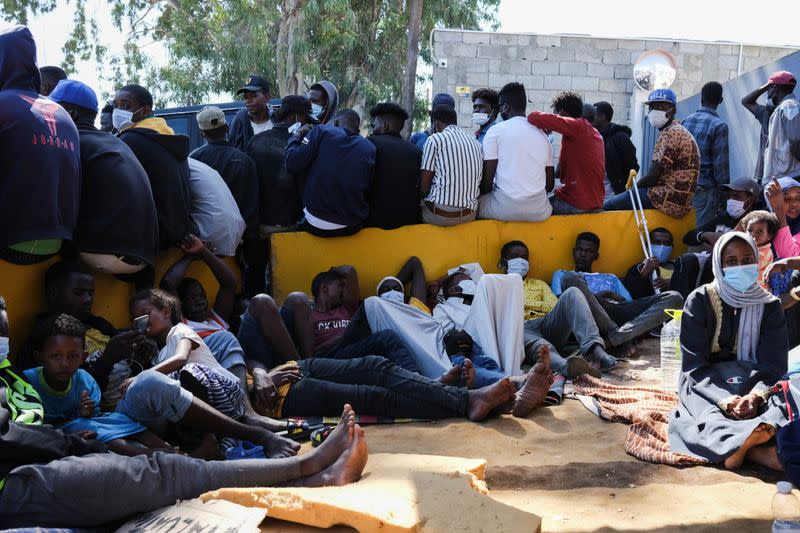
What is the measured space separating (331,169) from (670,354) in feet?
10.6

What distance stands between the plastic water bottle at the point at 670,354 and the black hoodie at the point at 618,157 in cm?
338

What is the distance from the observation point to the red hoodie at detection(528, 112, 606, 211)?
28.4 ft

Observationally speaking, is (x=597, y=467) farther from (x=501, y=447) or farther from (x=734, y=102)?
(x=734, y=102)

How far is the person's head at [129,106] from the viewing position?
695 cm

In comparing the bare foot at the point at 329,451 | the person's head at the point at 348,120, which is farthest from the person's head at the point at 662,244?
the bare foot at the point at 329,451

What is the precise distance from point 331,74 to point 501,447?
17.4 m

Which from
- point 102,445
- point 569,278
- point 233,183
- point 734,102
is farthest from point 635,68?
point 102,445

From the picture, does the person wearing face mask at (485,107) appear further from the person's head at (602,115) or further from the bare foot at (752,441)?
the bare foot at (752,441)

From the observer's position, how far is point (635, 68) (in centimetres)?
1525

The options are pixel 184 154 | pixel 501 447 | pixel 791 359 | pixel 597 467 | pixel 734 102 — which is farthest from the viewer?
pixel 734 102

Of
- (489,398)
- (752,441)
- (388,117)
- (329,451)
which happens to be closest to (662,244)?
(388,117)

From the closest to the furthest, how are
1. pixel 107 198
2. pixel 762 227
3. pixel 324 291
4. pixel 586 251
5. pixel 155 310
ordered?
pixel 155 310
pixel 107 198
pixel 324 291
pixel 762 227
pixel 586 251

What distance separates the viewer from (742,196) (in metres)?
8.15

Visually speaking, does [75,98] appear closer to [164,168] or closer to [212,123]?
[164,168]
